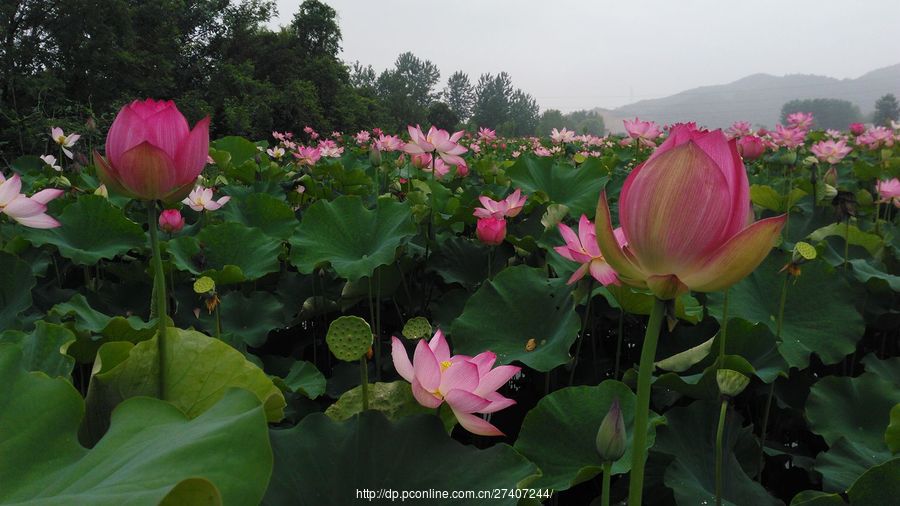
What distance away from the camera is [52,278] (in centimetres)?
139

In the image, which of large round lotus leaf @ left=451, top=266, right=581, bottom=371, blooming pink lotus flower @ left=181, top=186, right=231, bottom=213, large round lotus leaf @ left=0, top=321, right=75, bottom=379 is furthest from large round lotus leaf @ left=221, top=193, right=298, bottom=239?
large round lotus leaf @ left=0, top=321, right=75, bottom=379

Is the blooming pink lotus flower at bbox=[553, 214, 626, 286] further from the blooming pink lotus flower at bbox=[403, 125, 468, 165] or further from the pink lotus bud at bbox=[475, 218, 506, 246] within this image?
the blooming pink lotus flower at bbox=[403, 125, 468, 165]

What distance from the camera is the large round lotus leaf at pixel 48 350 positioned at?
675mm

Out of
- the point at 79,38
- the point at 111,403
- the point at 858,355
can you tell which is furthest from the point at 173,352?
the point at 79,38

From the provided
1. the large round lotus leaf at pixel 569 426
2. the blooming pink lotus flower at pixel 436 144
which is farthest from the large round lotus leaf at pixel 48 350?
the blooming pink lotus flower at pixel 436 144

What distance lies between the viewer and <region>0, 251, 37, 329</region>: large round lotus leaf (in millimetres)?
1011

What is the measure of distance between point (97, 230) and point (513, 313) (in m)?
0.94

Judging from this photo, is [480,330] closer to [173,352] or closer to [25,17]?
[173,352]

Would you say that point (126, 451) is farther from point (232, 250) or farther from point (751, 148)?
point (751, 148)

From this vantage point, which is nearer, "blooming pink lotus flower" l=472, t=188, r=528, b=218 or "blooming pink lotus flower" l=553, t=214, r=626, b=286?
"blooming pink lotus flower" l=553, t=214, r=626, b=286

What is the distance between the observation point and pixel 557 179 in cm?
192

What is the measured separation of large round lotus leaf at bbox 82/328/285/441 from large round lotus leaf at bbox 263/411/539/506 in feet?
0.20

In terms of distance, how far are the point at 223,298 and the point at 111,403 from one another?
0.68 m

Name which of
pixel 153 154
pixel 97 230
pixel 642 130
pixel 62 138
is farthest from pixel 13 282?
pixel 642 130
